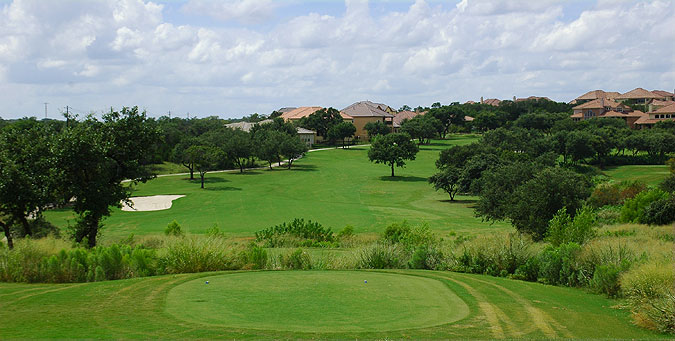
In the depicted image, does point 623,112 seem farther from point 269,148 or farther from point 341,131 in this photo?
point 269,148

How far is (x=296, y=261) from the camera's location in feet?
63.7

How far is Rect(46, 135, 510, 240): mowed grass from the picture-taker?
4316cm

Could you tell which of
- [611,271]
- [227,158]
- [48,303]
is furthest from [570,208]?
[227,158]

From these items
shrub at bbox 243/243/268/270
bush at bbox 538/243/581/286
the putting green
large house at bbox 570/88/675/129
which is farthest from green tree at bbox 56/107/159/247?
large house at bbox 570/88/675/129

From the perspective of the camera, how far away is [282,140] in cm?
9106

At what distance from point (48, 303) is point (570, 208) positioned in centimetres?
2701

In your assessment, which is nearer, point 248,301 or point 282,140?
point 248,301

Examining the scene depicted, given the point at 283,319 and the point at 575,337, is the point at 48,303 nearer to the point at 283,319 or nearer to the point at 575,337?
the point at 283,319

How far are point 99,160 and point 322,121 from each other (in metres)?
107

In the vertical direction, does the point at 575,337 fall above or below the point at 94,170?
below

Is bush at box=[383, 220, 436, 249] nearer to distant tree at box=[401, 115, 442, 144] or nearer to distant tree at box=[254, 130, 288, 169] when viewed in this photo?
distant tree at box=[254, 130, 288, 169]

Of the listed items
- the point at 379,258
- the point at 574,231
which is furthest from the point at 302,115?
the point at 379,258

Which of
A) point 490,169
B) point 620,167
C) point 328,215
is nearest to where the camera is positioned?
point 328,215

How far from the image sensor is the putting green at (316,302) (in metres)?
11.2
